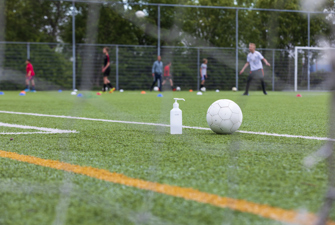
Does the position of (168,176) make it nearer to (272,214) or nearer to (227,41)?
(272,214)

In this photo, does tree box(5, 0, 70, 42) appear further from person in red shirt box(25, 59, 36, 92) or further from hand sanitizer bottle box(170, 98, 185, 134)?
hand sanitizer bottle box(170, 98, 185, 134)

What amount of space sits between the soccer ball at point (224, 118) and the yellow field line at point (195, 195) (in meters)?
1.74

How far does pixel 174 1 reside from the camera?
25.9m

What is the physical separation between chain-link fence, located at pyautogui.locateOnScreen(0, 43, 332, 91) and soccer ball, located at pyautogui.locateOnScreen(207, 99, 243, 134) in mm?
18858

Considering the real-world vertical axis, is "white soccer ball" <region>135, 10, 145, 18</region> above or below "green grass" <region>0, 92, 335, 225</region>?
above

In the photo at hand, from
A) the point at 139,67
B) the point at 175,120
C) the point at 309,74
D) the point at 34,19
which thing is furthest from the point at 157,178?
the point at 34,19

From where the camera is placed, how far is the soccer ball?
13.2 ft

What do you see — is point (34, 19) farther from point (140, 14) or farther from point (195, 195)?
point (195, 195)

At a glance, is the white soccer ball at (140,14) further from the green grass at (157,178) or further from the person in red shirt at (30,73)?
the green grass at (157,178)

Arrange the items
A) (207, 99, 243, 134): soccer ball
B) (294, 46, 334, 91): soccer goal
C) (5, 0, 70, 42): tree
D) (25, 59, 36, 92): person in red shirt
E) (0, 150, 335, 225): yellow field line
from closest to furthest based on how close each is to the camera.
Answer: (0, 150, 335, 225): yellow field line
(207, 99, 243, 134): soccer ball
(25, 59, 36, 92): person in red shirt
(294, 46, 334, 91): soccer goal
(5, 0, 70, 42): tree

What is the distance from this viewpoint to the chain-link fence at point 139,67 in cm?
2275

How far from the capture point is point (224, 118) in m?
4.02

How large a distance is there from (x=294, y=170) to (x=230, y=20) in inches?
988

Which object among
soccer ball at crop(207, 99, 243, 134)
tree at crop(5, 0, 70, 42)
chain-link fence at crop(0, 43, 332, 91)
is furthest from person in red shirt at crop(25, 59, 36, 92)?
soccer ball at crop(207, 99, 243, 134)
